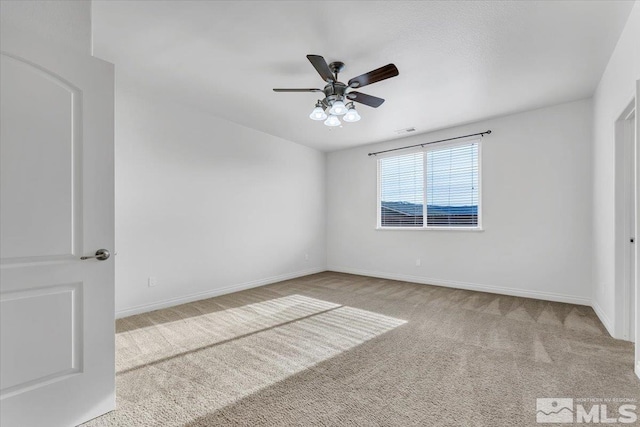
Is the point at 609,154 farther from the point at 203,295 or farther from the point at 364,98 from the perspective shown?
the point at 203,295

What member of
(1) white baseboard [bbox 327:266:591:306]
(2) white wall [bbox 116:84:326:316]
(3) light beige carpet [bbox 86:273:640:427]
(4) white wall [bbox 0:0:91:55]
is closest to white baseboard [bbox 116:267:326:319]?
(2) white wall [bbox 116:84:326:316]

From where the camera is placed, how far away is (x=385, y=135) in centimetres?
537

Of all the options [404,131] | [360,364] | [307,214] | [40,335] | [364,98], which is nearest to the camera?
[40,335]

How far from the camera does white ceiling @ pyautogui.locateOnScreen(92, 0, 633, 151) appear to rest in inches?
85.8

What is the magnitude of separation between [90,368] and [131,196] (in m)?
2.36

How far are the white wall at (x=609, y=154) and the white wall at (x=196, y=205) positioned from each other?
4423mm

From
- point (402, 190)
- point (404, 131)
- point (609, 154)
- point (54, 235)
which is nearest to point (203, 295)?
point (54, 235)

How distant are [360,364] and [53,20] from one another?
9.79 ft

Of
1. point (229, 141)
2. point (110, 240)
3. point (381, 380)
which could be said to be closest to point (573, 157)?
point (381, 380)

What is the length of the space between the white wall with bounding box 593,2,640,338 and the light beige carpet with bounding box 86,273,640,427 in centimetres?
30

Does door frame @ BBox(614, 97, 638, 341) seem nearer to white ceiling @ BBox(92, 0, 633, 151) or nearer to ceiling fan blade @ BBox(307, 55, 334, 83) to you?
white ceiling @ BBox(92, 0, 633, 151)

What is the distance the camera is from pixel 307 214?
6121 millimetres

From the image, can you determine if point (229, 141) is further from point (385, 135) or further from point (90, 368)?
point (90, 368)

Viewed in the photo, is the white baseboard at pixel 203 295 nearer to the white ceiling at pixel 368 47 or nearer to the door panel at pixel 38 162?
the door panel at pixel 38 162
